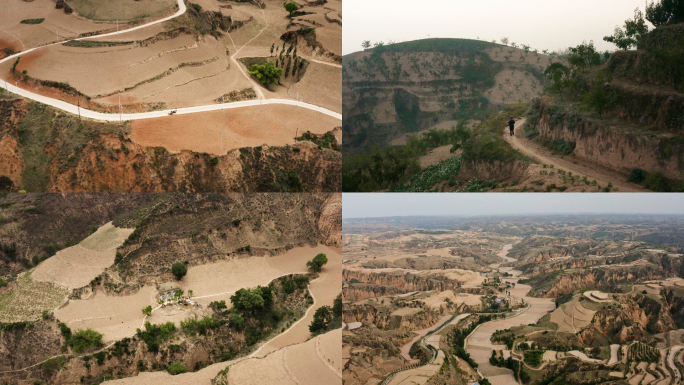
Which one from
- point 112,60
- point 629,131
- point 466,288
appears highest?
point 112,60

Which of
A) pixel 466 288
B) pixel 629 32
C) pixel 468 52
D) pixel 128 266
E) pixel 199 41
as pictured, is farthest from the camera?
pixel 199 41

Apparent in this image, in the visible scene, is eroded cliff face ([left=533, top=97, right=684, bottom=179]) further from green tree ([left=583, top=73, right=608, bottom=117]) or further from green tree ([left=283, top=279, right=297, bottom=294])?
green tree ([left=283, top=279, right=297, bottom=294])

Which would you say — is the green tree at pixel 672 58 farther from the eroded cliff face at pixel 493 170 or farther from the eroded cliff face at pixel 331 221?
the eroded cliff face at pixel 331 221

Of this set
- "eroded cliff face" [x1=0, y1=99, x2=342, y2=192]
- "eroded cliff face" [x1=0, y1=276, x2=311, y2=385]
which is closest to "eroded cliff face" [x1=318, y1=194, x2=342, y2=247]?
"eroded cliff face" [x1=0, y1=99, x2=342, y2=192]

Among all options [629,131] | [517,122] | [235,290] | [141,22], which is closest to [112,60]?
[141,22]

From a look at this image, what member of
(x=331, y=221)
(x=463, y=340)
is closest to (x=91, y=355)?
(x=331, y=221)

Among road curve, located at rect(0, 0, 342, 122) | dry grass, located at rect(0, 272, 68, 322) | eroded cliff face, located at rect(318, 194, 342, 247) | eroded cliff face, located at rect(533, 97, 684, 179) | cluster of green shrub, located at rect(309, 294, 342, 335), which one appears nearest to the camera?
eroded cliff face, located at rect(533, 97, 684, 179)

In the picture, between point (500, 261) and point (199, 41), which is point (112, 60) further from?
point (500, 261)
